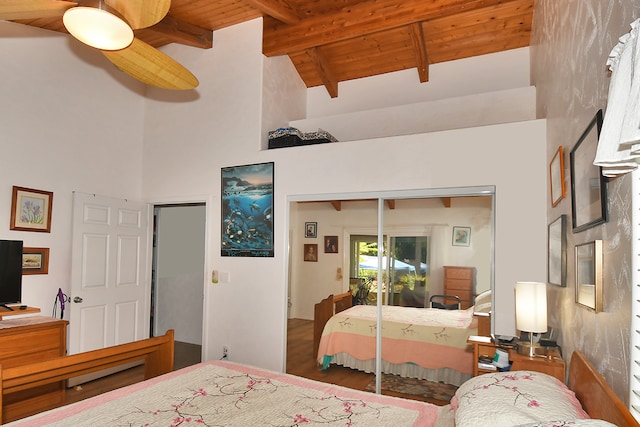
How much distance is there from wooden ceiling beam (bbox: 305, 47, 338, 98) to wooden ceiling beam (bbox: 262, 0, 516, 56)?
316mm

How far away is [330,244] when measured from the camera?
3.84 meters

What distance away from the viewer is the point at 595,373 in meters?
1.45

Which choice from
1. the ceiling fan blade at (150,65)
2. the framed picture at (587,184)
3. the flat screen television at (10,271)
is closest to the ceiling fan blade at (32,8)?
the ceiling fan blade at (150,65)

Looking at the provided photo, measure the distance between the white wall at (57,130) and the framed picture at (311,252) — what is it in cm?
228

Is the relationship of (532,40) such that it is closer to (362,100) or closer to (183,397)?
(362,100)

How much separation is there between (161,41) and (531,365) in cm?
471

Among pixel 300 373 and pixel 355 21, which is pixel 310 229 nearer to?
pixel 300 373

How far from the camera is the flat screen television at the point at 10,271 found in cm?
322

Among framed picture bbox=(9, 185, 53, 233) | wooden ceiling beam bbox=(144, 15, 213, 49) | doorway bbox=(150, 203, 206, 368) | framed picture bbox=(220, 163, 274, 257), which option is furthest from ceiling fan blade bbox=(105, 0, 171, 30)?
doorway bbox=(150, 203, 206, 368)

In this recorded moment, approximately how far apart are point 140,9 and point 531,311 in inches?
106

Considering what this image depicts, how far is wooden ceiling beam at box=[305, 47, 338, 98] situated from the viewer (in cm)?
445

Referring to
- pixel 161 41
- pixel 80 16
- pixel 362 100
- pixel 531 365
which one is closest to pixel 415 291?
pixel 531 365

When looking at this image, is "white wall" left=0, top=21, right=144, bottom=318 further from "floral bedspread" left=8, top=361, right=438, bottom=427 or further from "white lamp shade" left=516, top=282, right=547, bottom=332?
"white lamp shade" left=516, top=282, right=547, bottom=332

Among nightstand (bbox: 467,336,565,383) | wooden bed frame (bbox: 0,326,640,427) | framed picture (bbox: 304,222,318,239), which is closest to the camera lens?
wooden bed frame (bbox: 0,326,640,427)
